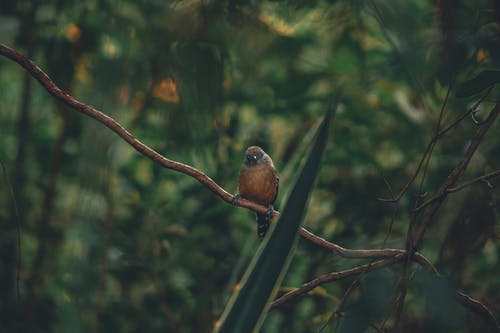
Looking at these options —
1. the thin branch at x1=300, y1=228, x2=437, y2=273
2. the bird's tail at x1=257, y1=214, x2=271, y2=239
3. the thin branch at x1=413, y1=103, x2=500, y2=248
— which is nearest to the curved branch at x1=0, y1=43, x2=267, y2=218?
the thin branch at x1=300, y1=228, x2=437, y2=273

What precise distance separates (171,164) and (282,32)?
1.34 meters

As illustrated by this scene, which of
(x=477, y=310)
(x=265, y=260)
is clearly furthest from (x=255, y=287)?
(x=477, y=310)

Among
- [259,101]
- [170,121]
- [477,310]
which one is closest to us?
[170,121]

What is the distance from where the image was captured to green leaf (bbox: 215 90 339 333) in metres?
0.90

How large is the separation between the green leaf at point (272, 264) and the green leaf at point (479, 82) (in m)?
0.62

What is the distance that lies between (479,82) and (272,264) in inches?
29.6

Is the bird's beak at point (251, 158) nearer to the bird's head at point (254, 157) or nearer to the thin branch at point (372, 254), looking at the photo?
the bird's head at point (254, 157)

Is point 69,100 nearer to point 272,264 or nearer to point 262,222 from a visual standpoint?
point 272,264

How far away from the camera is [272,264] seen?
91 cm

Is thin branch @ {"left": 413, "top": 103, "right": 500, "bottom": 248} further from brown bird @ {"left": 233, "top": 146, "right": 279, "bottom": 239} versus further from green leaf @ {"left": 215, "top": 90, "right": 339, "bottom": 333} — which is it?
brown bird @ {"left": 233, "top": 146, "right": 279, "bottom": 239}

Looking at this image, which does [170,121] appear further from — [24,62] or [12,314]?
[12,314]

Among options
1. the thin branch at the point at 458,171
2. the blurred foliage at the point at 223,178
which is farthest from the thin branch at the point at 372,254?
the blurred foliage at the point at 223,178

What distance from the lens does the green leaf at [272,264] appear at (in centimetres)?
90

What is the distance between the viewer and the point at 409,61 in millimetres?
758
